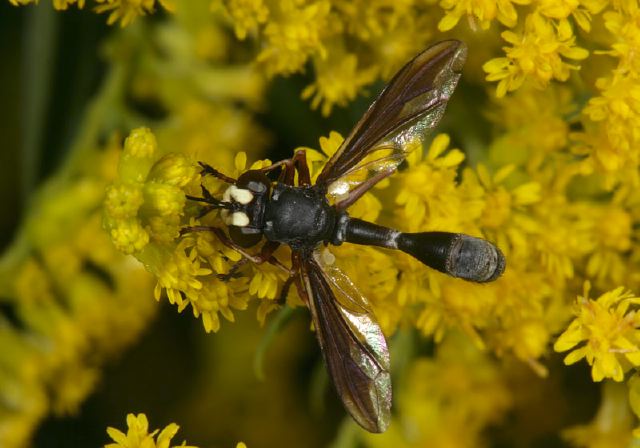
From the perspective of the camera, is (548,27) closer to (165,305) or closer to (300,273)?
(300,273)

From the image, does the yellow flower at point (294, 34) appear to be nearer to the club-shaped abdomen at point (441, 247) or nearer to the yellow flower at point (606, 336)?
the club-shaped abdomen at point (441, 247)

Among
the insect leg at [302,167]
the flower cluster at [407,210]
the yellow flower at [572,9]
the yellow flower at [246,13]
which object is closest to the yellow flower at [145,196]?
the flower cluster at [407,210]

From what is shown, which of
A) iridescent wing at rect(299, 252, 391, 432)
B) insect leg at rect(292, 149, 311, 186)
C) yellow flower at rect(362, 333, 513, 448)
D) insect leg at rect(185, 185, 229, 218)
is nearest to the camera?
iridescent wing at rect(299, 252, 391, 432)

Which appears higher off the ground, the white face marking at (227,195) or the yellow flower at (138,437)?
the white face marking at (227,195)

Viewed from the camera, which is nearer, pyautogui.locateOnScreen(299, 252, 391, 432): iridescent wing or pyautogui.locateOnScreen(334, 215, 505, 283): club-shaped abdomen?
pyautogui.locateOnScreen(299, 252, 391, 432): iridescent wing

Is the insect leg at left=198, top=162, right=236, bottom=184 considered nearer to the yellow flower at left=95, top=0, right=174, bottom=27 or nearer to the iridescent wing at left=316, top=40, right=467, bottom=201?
the iridescent wing at left=316, top=40, right=467, bottom=201

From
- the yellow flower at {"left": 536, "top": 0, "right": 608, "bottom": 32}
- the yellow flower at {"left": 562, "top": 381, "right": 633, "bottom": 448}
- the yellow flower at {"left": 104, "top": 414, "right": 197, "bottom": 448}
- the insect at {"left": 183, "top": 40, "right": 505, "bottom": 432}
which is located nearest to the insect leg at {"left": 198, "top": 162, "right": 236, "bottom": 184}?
the insect at {"left": 183, "top": 40, "right": 505, "bottom": 432}

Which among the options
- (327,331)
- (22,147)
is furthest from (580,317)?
(22,147)

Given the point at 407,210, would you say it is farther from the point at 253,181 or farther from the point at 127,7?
the point at 127,7
